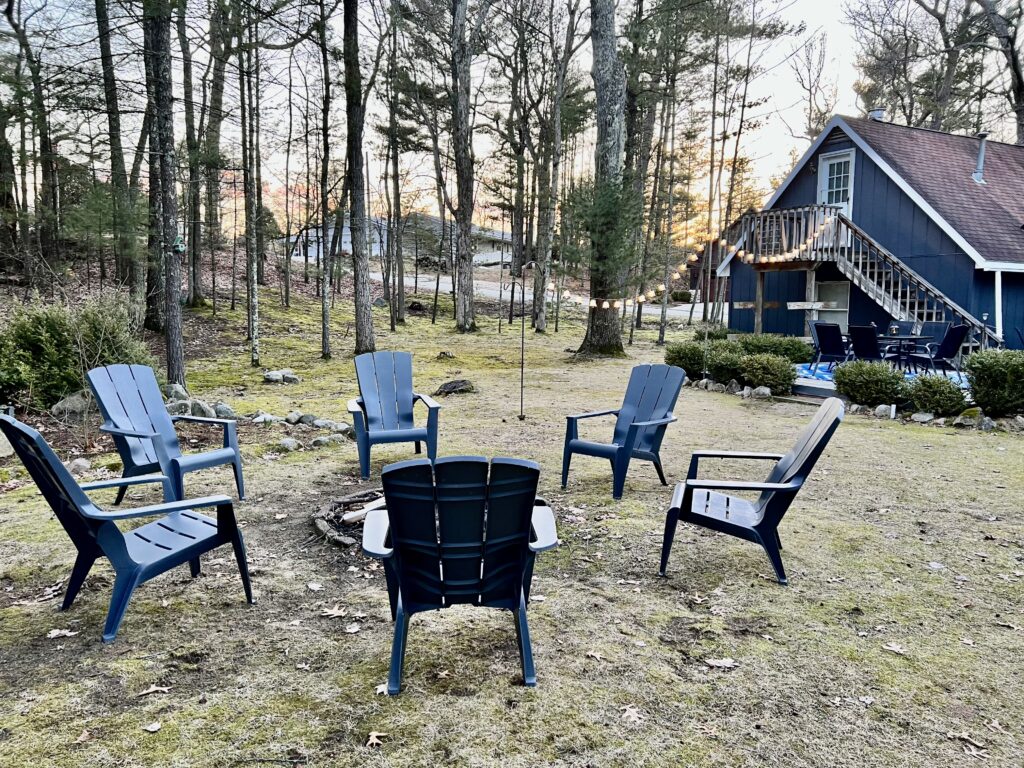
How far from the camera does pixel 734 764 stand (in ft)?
6.57


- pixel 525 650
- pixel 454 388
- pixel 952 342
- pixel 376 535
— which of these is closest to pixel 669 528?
pixel 525 650

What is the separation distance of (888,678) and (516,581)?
4.91 ft

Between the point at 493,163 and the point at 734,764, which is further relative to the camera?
the point at 493,163

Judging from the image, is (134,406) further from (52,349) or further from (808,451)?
(808,451)

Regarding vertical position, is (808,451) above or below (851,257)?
below

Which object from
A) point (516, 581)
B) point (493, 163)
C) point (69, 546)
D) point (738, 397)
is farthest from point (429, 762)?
point (493, 163)

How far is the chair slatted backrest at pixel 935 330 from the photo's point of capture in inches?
409

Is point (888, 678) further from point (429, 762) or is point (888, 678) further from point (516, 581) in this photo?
point (429, 762)

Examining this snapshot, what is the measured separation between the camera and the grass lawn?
209 centimetres

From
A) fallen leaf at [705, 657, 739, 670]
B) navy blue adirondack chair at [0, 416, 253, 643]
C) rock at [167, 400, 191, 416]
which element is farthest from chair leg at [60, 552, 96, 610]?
rock at [167, 400, 191, 416]

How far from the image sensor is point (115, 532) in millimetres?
2580

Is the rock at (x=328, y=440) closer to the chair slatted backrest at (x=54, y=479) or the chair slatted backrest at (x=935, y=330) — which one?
the chair slatted backrest at (x=54, y=479)

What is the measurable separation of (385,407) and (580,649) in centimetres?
324

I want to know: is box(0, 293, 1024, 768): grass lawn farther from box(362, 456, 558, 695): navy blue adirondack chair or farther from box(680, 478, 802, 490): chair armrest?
box(680, 478, 802, 490): chair armrest
